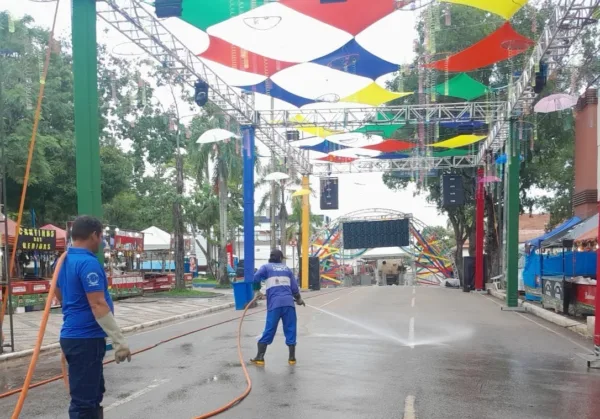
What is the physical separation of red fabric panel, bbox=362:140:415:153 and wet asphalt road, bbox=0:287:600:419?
36.6ft

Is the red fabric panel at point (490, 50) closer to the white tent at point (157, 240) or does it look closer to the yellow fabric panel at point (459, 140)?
the yellow fabric panel at point (459, 140)

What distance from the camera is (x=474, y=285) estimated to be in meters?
32.0

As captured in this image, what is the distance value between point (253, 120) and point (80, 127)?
10.1 metres

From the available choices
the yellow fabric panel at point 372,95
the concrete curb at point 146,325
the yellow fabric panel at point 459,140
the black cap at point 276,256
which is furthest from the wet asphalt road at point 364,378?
the yellow fabric panel at point 459,140

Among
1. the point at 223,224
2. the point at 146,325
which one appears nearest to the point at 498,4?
the point at 146,325

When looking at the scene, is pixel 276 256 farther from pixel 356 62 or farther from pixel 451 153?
pixel 451 153

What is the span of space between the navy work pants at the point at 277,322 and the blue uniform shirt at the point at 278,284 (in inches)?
3.1

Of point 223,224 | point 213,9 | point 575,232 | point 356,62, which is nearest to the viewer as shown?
point 213,9

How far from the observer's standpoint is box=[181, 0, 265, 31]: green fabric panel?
11.6 m

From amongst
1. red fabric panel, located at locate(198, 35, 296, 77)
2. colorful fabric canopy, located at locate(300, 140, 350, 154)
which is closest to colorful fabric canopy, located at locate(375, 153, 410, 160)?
colorful fabric canopy, located at locate(300, 140, 350, 154)

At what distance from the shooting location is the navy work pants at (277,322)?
8.95 meters

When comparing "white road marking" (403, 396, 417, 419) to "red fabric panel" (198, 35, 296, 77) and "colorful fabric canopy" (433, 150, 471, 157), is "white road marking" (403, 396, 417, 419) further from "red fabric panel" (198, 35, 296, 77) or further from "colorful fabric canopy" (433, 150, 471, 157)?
"colorful fabric canopy" (433, 150, 471, 157)

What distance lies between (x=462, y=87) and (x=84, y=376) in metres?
16.7

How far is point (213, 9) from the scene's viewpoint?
1190 cm
